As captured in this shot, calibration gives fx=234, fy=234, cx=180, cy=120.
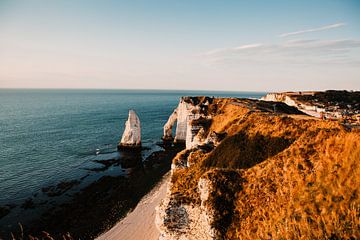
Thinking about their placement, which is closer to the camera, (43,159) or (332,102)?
(43,159)

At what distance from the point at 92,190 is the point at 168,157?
2170 cm

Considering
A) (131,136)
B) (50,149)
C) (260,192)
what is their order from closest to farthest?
(260,192)
(50,149)
(131,136)

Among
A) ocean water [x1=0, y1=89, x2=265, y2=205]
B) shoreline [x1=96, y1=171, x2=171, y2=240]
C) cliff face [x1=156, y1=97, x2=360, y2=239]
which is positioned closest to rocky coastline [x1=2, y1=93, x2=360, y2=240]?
cliff face [x1=156, y1=97, x2=360, y2=239]

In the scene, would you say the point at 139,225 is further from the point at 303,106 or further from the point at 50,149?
the point at 303,106

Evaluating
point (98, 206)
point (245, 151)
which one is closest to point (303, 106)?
point (245, 151)

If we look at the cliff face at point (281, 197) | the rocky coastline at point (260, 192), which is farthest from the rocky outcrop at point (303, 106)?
the cliff face at point (281, 197)

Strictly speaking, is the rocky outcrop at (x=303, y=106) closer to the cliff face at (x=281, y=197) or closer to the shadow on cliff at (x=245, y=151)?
the shadow on cliff at (x=245, y=151)

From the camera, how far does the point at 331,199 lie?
436 inches

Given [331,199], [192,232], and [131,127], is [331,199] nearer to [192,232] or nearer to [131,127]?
[192,232]

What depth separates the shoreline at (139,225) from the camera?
28.0 meters

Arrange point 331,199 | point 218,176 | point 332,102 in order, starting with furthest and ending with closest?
point 332,102, point 218,176, point 331,199

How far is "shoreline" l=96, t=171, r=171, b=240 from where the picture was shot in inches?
1104

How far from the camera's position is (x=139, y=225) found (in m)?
30.1

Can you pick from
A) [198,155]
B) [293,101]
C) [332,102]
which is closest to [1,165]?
[198,155]
